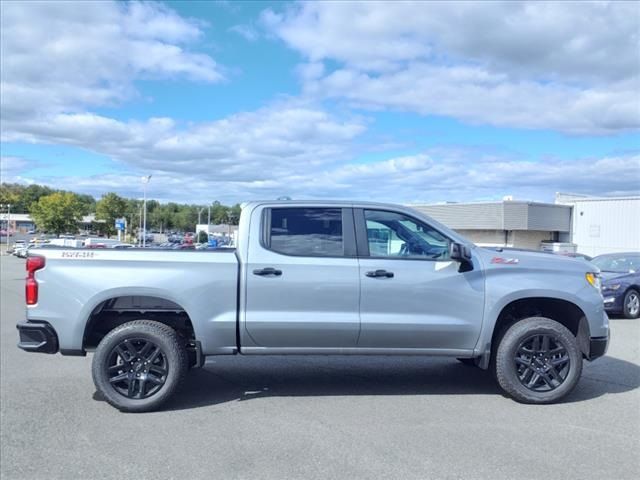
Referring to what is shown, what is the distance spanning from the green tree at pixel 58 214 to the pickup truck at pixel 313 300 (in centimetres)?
8036

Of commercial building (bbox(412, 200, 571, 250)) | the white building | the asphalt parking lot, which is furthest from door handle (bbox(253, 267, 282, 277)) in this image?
the white building

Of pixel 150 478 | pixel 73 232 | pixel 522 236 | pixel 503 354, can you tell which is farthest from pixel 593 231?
pixel 73 232

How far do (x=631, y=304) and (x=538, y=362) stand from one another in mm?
8249

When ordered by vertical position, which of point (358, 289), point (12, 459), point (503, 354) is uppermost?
point (358, 289)

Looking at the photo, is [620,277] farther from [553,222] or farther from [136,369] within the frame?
[553,222]

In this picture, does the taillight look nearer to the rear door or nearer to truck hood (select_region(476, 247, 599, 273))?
the rear door

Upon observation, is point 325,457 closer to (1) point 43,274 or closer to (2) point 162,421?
(2) point 162,421

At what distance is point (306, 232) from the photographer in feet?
17.9

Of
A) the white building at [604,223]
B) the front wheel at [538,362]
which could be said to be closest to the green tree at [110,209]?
the white building at [604,223]

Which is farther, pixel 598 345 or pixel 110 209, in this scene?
pixel 110 209

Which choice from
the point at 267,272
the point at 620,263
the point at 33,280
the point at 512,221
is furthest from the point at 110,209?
the point at 267,272

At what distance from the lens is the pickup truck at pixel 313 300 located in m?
5.20

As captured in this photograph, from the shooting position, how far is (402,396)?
5.62 m

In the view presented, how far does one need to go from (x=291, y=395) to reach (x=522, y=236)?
131 feet
